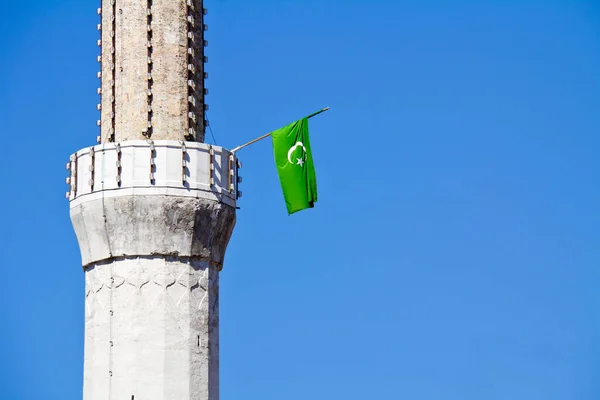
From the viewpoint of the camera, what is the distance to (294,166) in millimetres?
56812

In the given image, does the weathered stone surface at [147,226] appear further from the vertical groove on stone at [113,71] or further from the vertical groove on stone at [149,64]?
the vertical groove on stone at [113,71]

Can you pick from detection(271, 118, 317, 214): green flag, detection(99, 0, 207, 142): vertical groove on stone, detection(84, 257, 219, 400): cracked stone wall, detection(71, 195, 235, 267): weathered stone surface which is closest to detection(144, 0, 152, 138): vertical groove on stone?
detection(99, 0, 207, 142): vertical groove on stone

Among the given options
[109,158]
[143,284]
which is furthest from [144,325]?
[109,158]

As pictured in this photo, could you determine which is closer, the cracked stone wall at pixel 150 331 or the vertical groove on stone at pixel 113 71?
the cracked stone wall at pixel 150 331

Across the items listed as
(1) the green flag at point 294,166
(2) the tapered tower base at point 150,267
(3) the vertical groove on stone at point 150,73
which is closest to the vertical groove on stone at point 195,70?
(3) the vertical groove on stone at point 150,73

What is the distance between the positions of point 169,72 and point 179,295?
22.4 feet

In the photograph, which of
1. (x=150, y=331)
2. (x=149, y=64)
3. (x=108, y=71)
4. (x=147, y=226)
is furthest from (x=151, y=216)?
(x=108, y=71)

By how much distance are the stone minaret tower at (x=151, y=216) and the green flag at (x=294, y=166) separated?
144 cm

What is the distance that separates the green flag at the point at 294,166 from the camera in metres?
56.7

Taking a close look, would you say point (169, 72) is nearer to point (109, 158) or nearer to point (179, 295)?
point (109, 158)

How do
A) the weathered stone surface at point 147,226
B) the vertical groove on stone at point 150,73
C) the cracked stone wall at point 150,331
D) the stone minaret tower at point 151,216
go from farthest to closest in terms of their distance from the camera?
1. the vertical groove on stone at point 150,73
2. the weathered stone surface at point 147,226
3. the stone minaret tower at point 151,216
4. the cracked stone wall at point 150,331

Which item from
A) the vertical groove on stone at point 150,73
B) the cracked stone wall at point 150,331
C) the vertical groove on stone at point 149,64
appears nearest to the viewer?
the cracked stone wall at point 150,331

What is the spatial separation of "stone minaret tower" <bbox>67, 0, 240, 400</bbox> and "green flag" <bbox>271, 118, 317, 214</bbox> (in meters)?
1.44

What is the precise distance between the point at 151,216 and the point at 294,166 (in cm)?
491
